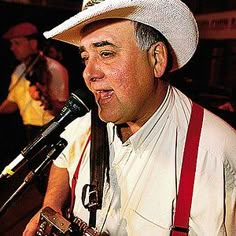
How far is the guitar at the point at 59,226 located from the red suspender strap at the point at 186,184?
0.94ft

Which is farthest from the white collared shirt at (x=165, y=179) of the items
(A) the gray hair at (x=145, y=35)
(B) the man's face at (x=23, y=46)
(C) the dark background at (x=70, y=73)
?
(B) the man's face at (x=23, y=46)

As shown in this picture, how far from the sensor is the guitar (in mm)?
1186

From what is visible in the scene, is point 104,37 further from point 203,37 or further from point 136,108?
point 203,37

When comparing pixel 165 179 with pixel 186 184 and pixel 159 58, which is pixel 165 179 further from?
pixel 159 58

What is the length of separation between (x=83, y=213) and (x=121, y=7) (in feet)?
2.81

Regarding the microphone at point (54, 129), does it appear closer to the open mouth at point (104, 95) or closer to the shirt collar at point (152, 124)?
the open mouth at point (104, 95)

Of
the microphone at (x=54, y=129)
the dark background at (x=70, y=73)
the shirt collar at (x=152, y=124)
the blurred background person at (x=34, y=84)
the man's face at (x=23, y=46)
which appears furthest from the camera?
the man's face at (x=23, y=46)

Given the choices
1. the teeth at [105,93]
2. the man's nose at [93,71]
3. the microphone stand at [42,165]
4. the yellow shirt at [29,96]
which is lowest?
the microphone stand at [42,165]

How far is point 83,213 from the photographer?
1.53 m

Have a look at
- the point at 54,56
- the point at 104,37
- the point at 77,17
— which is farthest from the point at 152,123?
the point at 54,56

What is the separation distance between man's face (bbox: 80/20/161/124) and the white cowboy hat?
0.05 m

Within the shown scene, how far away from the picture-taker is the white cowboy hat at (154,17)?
1237 millimetres

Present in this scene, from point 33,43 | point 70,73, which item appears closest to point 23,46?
point 33,43

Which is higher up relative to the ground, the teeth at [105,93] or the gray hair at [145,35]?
the gray hair at [145,35]
